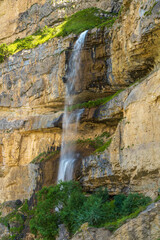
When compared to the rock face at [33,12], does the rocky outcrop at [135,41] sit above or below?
below

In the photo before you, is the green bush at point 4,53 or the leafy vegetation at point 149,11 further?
the green bush at point 4,53

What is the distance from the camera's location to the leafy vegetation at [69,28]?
31.7 meters

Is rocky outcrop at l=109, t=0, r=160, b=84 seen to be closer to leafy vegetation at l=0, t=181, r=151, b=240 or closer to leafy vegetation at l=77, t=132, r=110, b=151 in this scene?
leafy vegetation at l=77, t=132, r=110, b=151

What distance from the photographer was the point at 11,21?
45.8 metres

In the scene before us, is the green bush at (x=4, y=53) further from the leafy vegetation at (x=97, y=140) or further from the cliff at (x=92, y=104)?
the leafy vegetation at (x=97, y=140)

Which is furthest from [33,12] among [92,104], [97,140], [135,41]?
[135,41]

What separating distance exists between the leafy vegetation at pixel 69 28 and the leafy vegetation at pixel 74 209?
17146mm

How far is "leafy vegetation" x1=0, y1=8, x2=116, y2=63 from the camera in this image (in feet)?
104

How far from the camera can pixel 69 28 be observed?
106ft

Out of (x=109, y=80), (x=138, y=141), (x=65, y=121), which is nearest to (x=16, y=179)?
(x=65, y=121)

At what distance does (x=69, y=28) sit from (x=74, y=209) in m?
21.0

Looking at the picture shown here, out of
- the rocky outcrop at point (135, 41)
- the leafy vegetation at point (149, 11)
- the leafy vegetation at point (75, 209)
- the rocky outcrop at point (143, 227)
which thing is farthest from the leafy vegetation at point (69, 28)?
the rocky outcrop at point (143, 227)

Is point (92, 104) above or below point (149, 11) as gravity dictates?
below

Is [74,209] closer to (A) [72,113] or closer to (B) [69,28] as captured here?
(A) [72,113]
